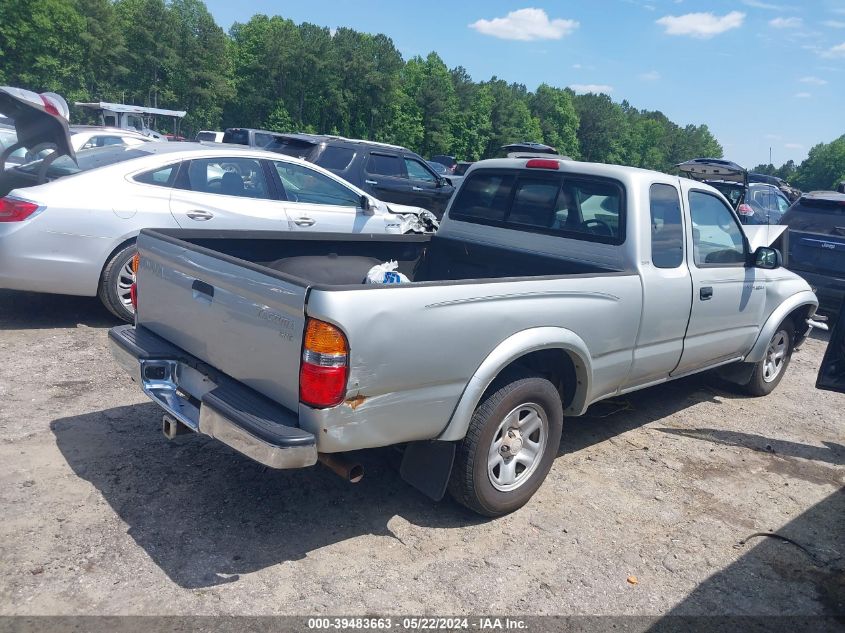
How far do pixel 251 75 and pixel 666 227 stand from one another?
66249mm

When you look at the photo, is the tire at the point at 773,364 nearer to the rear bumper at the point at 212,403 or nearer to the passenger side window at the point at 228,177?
the rear bumper at the point at 212,403

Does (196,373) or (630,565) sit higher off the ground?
(196,373)

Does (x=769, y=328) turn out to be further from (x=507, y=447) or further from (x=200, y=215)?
(x=200, y=215)

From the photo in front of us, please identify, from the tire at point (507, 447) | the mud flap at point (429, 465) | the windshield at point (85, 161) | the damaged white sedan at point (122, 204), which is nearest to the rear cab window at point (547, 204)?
the tire at point (507, 447)

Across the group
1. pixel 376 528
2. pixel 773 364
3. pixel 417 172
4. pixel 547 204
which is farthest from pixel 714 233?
pixel 417 172

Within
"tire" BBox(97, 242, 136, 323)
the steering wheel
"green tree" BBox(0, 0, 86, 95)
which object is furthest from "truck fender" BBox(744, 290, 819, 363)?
"green tree" BBox(0, 0, 86, 95)

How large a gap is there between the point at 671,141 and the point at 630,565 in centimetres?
11466

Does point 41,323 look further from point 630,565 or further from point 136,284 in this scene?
point 630,565

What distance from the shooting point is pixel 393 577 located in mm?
3334

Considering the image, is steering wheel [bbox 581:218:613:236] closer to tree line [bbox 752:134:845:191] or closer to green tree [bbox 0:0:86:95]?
green tree [bbox 0:0:86:95]

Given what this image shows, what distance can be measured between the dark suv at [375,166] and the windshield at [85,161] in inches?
190

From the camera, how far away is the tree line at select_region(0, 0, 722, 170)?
5188cm

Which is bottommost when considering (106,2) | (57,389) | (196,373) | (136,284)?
(57,389)

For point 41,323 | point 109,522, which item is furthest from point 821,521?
point 41,323
